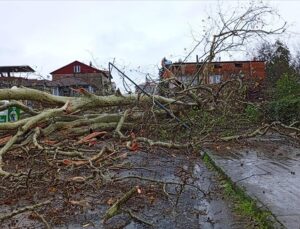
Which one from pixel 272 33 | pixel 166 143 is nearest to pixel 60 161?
pixel 166 143

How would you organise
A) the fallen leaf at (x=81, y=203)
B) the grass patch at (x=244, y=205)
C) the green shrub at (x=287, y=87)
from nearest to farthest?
the grass patch at (x=244, y=205), the fallen leaf at (x=81, y=203), the green shrub at (x=287, y=87)

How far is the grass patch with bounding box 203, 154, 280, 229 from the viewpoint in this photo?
11.6 feet

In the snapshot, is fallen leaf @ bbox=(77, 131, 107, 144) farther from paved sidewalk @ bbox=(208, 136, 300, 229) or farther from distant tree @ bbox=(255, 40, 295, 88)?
distant tree @ bbox=(255, 40, 295, 88)

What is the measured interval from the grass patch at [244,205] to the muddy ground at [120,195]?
0.07 meters

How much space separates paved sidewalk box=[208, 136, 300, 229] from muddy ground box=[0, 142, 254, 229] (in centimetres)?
29

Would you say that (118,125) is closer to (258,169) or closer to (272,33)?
(258,169)

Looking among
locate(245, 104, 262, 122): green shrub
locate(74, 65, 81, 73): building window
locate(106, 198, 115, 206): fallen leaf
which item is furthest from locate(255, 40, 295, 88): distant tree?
locate(74, 65, 81, 73): building window

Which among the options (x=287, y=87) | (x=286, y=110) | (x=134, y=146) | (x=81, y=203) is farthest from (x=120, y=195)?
(x=287, y=87)

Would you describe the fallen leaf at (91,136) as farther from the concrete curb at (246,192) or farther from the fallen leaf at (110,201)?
the fallen leaf at (110,201)

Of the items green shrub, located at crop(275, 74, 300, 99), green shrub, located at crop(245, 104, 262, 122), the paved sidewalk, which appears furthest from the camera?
green shrub, located at crop(275, 74, 300, 99)

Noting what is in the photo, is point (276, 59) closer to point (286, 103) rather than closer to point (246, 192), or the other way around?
point (286, 103)

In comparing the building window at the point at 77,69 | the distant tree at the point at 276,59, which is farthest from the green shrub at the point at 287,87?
the building window at the point at 77,69

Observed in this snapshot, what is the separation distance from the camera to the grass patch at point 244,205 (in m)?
3.55

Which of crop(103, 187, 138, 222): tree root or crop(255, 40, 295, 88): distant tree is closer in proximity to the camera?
crop(103, 187, 138, 222): tree root
